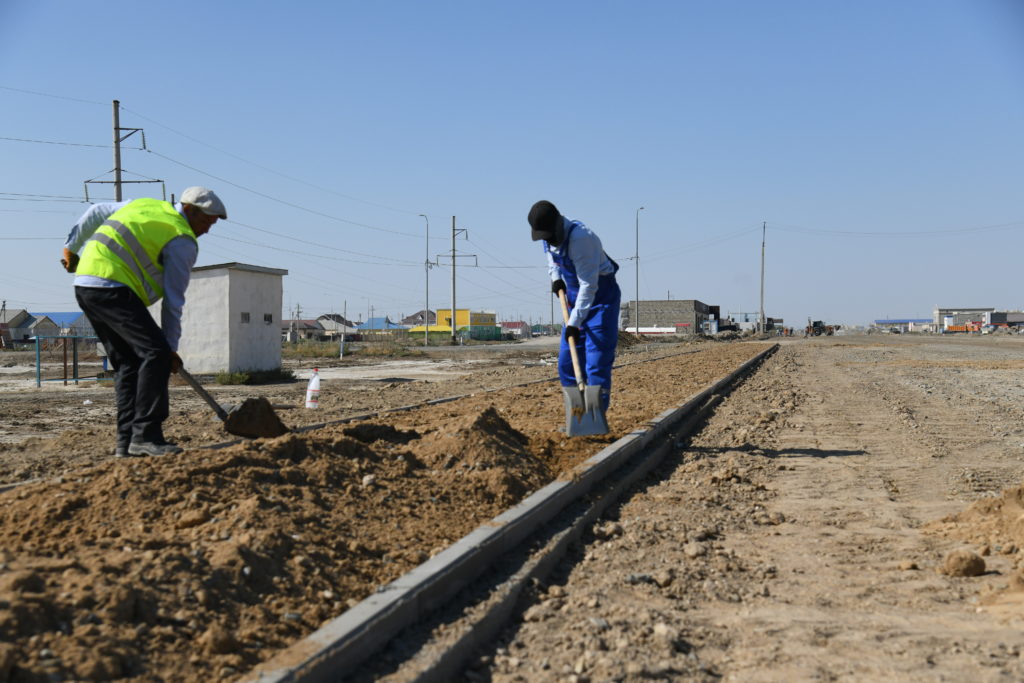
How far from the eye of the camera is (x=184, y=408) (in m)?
10.2

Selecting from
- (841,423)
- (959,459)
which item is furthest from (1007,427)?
(959,459)

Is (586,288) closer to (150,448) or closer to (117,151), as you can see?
(150,448)

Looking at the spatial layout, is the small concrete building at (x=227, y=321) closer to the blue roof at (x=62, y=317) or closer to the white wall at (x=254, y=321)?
the white wall at (x=254, y=321)

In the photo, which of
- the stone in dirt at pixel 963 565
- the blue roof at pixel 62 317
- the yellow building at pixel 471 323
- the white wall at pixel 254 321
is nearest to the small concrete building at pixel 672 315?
the yellow building at pixel 471 323

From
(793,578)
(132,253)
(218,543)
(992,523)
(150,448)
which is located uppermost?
(132,253)

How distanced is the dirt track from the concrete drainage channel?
0.12 meters

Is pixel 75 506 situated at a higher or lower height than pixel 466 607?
higher

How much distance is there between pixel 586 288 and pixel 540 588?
10.9 ft

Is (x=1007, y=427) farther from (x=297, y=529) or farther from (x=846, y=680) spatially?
(x=297, y=529)

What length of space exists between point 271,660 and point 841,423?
333 inches

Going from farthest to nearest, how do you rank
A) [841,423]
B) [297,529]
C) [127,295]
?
[841,423] < [127,295] < [297,529]

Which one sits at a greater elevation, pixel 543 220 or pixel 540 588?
pixel 543 220

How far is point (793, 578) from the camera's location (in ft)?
12.2

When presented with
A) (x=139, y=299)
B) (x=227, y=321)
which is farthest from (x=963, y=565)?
(x=227, y=321)
